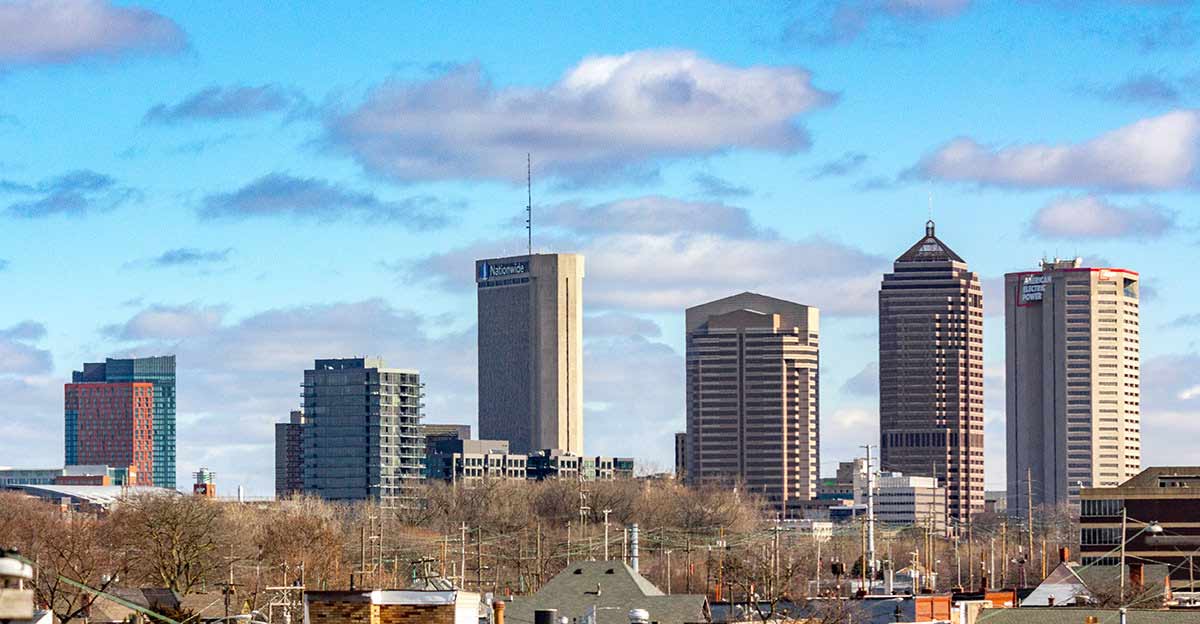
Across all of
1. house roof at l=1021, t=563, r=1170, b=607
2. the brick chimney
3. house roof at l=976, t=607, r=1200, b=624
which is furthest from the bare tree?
house roof at l=976, t=607, r=1200, b=624

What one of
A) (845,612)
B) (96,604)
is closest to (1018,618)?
(845,612)

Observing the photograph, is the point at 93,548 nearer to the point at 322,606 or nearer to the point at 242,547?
the point at 242,547

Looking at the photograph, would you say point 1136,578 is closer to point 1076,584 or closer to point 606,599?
point 1076,584

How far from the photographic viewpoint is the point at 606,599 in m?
88.9

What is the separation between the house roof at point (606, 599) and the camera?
84.6 metres

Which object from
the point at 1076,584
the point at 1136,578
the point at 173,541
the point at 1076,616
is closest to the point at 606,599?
the point at 1076,616

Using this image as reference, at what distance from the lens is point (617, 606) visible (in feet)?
287

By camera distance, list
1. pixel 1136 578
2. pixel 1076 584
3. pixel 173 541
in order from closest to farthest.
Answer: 1. pixel 1136 578
2. pixel 1076 584
3. pixel 173 541

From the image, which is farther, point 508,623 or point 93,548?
point 93,548

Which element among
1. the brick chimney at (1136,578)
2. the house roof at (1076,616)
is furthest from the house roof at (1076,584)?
the house roof at (1076,616)

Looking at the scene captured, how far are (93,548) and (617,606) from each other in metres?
96.6

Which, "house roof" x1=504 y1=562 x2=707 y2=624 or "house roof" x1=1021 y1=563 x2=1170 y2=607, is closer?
"house roof" x1=504 y1=562 x2=707 y2=624

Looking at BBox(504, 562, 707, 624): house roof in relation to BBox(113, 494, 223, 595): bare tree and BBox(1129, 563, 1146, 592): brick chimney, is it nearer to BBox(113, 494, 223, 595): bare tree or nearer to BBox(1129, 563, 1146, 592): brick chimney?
BBox(1129, 563, 1146, 592): brick chimney

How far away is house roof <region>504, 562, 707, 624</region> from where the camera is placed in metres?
84.6
